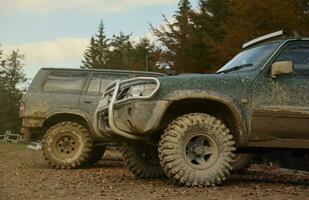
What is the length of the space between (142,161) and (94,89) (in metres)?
3.97

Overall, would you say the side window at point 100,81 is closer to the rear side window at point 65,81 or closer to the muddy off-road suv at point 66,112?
the muddy off-road suv at point 66,112

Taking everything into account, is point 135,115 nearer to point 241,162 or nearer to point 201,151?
point 201,151

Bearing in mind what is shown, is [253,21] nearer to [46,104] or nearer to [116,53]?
[46,104]

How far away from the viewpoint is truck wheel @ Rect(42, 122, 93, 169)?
11492mm

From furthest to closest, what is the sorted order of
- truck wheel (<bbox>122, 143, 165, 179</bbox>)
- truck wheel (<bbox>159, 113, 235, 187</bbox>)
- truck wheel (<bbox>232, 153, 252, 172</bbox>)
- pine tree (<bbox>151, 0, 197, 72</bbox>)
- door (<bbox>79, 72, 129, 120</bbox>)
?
pine tree (<bbox>151, 0, 197, 72</bbox>) < door (<bbox>79, 72, 129, 120</bbox>) < truck wheel (<bbox>232, 153, 252, 172</bbox>) < truck wheel (<bbox>122, 143, 165, 179</bbox>) < truck wheel (<bbox>159, 113, 235, 187</bbox>)

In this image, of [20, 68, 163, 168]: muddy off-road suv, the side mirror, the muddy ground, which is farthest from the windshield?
[20, 68, 163, 168]: muddy off-road suv

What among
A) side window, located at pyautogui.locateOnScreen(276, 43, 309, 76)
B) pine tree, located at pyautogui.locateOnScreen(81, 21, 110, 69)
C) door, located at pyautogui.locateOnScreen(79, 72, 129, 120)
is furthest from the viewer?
pine tree, located at pyautogui.locateOnScreen(81, 21, 110, 69)

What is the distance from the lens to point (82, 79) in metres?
12.4

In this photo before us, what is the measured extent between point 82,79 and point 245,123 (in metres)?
5.86

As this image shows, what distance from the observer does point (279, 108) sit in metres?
7.27

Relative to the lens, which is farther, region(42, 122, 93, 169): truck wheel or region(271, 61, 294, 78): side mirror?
region(42, 122, 93, 169): truck wheel

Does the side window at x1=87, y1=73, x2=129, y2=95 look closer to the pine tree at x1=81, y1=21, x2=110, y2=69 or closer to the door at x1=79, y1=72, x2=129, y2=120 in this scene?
the door at x1=79, y1=72, x2=129, y2=120

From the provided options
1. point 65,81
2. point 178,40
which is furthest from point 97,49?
point 65,81

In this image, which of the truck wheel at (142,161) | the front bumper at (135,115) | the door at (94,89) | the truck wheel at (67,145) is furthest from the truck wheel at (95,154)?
the front bumper at (135,115)
